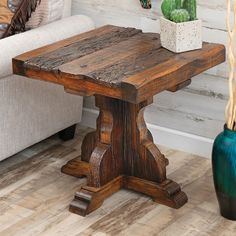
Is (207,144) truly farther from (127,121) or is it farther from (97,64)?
(97,64)

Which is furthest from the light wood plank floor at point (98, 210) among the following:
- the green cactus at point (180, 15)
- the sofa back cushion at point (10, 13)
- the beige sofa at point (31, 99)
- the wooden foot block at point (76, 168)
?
the green cactus at point (180, 15)

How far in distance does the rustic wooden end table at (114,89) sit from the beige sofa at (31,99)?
0.13 m

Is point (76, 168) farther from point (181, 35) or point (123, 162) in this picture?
point (181, 35)

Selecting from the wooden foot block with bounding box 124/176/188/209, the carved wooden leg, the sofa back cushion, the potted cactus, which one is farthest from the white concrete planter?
the sofa back cushion

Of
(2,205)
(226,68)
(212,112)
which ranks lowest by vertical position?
(2,205)

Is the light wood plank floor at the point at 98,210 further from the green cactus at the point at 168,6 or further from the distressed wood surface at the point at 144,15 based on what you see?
the green cactus at the point at 168,6

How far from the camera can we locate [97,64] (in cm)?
232

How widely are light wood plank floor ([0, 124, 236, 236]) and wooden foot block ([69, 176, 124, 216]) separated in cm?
2

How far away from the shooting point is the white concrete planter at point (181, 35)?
7.83ft

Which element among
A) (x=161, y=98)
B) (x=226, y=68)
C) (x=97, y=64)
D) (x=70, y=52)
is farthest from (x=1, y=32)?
(x=226, y=68)

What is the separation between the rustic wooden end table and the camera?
7.37ft

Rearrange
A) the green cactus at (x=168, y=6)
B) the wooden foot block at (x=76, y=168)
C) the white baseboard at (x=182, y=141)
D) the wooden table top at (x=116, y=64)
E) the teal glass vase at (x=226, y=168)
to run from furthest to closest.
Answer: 1. the white baseboard at (x=182, y=141)
2. the wooden foot block at (x=76, y=168)
3. the green cactus at (x=168, y=6)
4. the teal glass vase at (x=226, y=168)
5. the wooden table top at (x=116, y=64)

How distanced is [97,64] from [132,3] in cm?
67

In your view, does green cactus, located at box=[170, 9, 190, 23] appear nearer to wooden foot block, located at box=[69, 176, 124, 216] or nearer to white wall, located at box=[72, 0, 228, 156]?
white wall, located at box=[72, 0, 228, 156]
